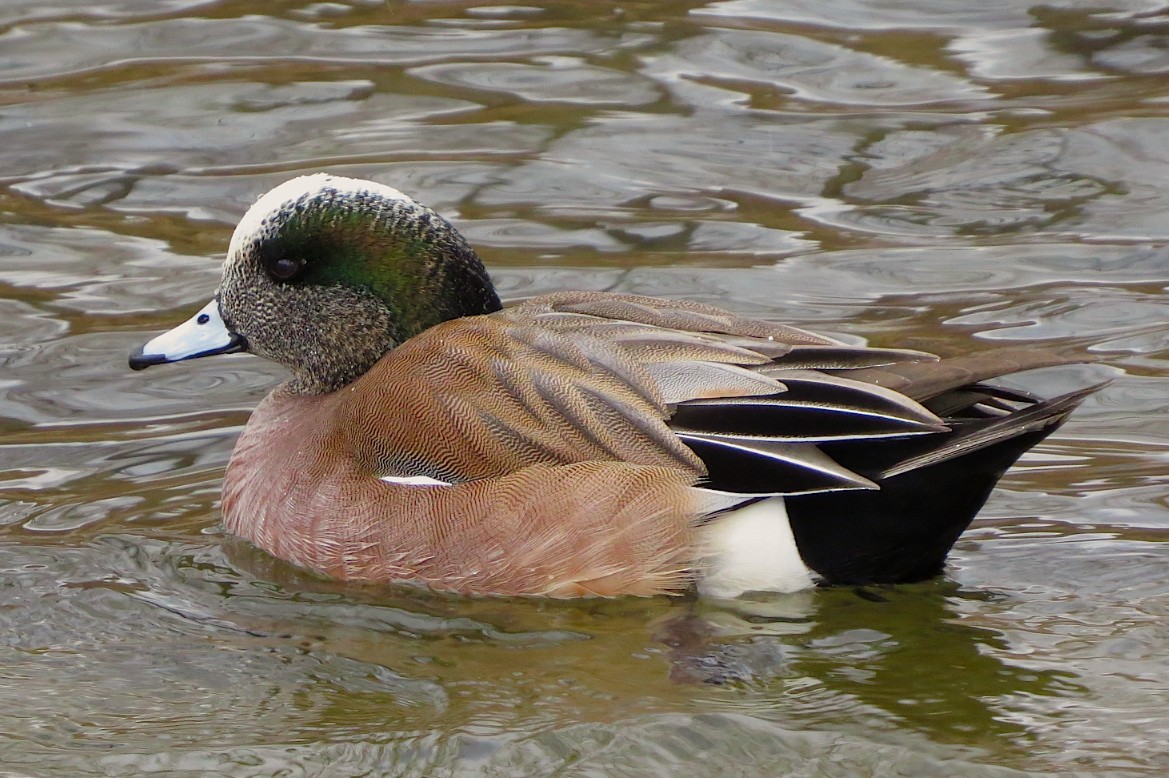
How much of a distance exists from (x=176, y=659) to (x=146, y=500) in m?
1.23

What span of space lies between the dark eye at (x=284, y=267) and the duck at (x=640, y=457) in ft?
1.42

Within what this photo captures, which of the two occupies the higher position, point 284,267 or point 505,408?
point 284,267

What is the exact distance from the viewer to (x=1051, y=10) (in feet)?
29.6

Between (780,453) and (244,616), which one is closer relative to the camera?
(780,453)

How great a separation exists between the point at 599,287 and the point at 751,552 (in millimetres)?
2621

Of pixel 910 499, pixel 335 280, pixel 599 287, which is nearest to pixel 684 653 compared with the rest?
pixel 910 499

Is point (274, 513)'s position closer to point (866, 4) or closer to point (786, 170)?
point (786, 170)

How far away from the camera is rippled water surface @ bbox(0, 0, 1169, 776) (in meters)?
3.93

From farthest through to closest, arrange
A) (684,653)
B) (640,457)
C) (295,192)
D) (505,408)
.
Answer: (295,192) → (505,408) → (640,457) → (684,653)

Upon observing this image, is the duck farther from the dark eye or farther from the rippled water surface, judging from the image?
the dark eye

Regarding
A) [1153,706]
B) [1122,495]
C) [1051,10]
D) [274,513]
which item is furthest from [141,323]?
[1051,10]

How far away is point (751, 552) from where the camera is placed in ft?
14.7

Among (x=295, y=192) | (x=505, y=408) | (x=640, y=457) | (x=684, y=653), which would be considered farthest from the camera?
(x=295, y=192)

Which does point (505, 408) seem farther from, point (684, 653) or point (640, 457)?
point (684, 653)
